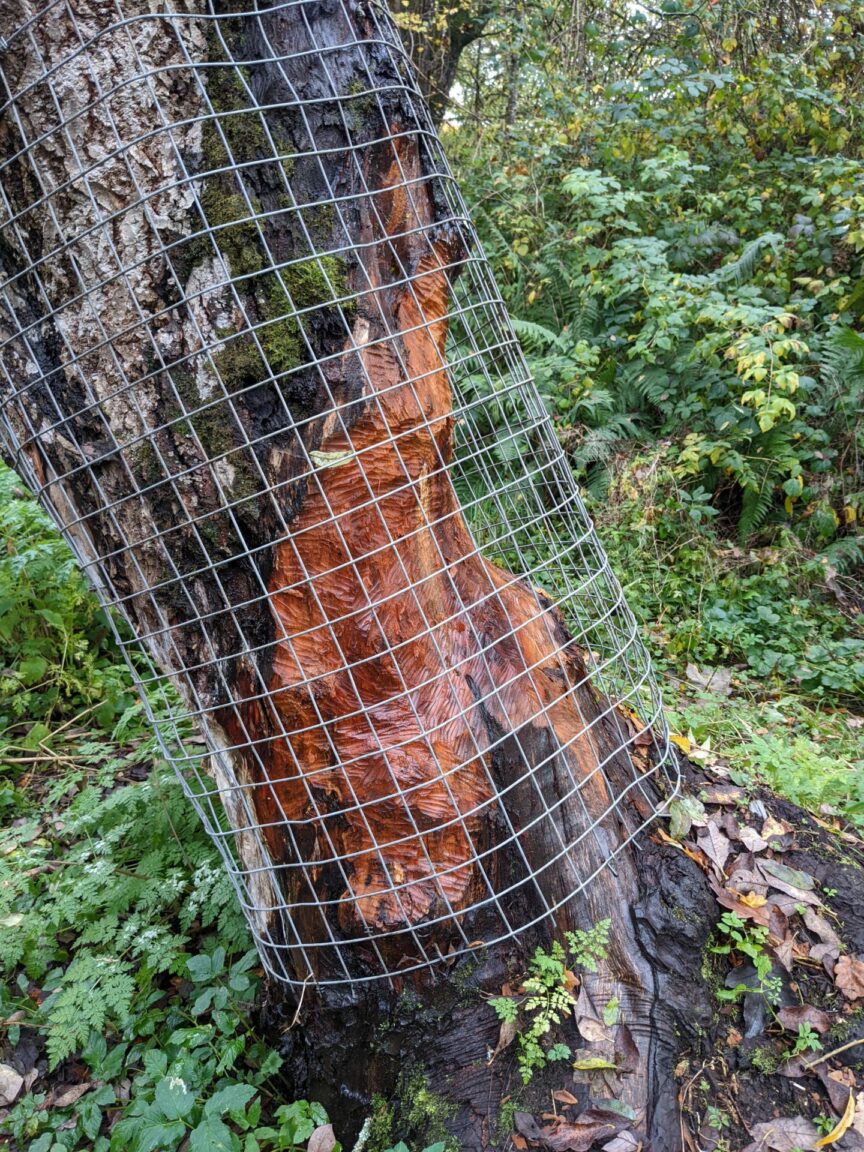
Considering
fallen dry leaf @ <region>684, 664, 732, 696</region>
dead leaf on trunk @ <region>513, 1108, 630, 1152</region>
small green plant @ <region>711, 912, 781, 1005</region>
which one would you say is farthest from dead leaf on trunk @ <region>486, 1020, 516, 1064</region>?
fallen dry leaf @ <region>684, 664, 732, 696</region>

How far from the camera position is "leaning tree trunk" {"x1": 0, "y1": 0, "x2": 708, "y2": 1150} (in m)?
1.57

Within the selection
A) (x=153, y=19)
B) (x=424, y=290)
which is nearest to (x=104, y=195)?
(x=153, y=19)

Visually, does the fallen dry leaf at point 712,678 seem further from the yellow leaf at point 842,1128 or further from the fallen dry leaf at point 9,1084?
the fallen dry leaf at point 9,1084

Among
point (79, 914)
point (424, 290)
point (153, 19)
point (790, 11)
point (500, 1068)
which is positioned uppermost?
point (790, 11)

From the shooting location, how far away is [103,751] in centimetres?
337

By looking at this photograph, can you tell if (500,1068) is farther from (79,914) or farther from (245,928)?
(79,914)

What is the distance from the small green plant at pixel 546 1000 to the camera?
178 centimetres

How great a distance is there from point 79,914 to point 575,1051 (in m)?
1.60

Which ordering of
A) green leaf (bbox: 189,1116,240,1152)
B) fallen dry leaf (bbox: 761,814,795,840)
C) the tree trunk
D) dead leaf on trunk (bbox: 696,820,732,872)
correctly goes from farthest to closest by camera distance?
the tree trunk
fallen dry leaf (bbox: 761,814,795,840)
dead leaf on trunk (bbox: 696,820,732,872)
green leaf (bbox: 189,1116,240,1152)

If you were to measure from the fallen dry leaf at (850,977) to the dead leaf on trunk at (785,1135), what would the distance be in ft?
1.17

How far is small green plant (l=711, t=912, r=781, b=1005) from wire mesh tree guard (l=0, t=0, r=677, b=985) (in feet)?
1.25

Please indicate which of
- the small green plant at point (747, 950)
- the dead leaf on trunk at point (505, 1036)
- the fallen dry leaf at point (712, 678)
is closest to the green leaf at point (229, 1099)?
the dead leaf on trunk at point (505, 1036)

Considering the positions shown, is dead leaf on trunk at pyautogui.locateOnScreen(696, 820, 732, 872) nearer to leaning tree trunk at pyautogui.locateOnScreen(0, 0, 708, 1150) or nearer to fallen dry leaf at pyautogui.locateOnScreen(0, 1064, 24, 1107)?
leaning tree trunk at pyautogui.locateOnScreen(0, 0, 708, 1150)

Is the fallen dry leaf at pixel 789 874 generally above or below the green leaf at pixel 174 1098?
below
